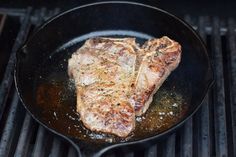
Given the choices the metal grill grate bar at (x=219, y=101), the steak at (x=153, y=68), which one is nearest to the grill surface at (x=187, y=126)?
the metal grill grate bar at (x=219, y=101)

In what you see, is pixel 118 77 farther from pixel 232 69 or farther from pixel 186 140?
pixel 232 69

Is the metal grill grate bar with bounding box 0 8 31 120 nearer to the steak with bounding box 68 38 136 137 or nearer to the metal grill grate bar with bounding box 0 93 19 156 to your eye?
the metal grill grate bar with bounding box 0 93 19 156

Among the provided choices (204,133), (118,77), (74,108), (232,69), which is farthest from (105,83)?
(232,69)

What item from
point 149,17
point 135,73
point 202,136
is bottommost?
point 202,136

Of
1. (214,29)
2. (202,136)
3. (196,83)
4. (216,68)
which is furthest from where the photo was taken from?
(214,29)

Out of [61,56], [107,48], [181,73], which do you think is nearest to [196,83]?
[181,73]

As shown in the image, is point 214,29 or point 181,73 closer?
point 181,73

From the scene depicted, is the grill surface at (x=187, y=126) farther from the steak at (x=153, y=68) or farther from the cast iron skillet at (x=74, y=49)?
the steak at (x=153, y=68)

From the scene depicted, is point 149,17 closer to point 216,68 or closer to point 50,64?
Answer: point 216,68
